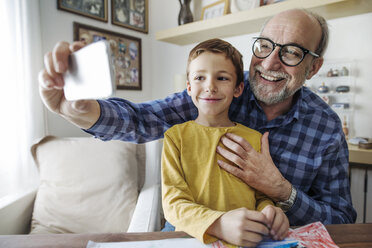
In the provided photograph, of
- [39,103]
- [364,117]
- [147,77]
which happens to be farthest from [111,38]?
[364,117]

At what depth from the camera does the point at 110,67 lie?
412 mm

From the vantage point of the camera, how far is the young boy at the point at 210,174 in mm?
583

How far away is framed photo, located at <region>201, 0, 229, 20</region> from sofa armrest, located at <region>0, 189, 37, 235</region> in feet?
7.17

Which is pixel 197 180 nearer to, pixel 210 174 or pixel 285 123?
pixel 210 174

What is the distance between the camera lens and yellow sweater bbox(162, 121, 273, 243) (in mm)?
683

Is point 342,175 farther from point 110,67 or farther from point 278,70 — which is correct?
point 110,67

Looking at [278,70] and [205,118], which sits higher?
[278,70]

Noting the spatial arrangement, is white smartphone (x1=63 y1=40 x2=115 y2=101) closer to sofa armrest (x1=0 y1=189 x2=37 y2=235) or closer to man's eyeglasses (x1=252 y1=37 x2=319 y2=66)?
man's eyeglasses (x1=252 y1=37 x2=319 y2=66)

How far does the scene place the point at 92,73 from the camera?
439mm

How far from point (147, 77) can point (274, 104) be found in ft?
7.08

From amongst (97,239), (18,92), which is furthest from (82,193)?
(97,239)

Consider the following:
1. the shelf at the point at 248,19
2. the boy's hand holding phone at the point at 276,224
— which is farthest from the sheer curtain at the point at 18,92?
the boy's hand holding phone at the point at 276,224

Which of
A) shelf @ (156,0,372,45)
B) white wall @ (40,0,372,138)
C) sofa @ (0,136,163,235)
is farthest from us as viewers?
white wall @ (40,0,372,138)

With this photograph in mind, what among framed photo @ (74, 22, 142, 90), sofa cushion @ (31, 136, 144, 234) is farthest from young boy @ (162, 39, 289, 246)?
framed photo @ (74, 22, 142, 90)
